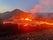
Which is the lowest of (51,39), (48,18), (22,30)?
(51,39)

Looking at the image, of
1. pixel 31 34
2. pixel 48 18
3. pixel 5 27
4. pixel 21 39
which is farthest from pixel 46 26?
pixel 5 27

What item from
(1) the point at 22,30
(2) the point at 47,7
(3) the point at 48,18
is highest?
(2) the point at 47,7

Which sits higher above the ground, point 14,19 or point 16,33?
point 14,19

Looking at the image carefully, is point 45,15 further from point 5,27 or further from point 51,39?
point 5,27

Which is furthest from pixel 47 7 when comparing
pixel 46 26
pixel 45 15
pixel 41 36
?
pixel 41 36

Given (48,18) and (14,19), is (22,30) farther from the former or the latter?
(48,18)

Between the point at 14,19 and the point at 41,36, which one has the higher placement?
the point at 14,19

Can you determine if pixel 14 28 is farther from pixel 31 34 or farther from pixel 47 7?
pixel 47 7
